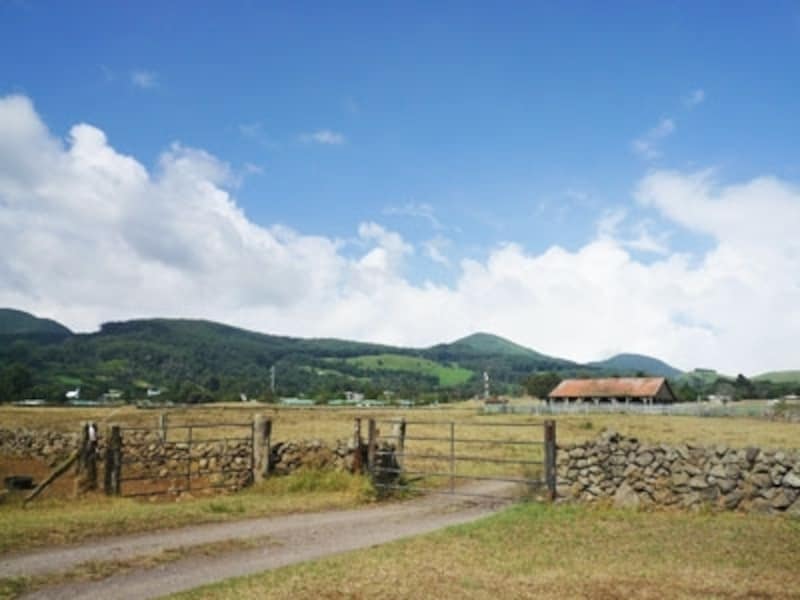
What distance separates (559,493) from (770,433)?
30596 millimetres

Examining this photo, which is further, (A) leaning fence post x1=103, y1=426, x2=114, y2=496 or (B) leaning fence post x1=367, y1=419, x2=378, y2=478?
(B) leaning fence post x1=367, y1=419, x2=378, y2=478

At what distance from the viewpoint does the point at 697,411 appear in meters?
64.7

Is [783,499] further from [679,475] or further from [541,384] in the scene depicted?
[541,384]

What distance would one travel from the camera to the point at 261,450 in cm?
1938

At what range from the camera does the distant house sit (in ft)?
293

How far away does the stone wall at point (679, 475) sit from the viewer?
14234 mm

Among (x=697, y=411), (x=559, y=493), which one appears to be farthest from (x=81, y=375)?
(x=559, y=493)

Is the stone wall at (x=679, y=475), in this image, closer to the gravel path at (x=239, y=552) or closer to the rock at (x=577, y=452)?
the rock at (x=577, y=452)

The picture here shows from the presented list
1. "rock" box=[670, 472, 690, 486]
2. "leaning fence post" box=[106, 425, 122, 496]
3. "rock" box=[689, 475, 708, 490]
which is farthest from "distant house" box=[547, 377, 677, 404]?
"leaning fence post" box=[106, 425, 122, 496]

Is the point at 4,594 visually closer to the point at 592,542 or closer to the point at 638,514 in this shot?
the point at 592,542

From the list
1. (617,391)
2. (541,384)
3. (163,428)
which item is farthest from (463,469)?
(541,384)

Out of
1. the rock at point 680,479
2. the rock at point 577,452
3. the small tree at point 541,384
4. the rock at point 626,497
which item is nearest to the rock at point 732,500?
the rock at point 680,479

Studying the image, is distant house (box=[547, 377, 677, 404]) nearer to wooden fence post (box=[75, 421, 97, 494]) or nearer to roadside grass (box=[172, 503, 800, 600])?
wooden fence post (box=[75, 421, 97, 494])

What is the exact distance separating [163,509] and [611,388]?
84.3 meters
